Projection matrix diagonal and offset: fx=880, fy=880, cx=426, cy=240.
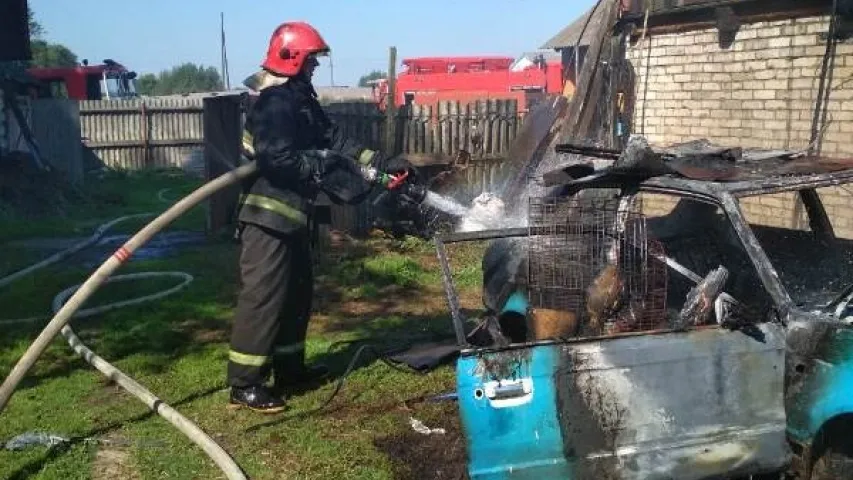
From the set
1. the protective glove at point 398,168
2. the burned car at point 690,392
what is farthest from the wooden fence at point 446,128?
the burned car at point 690,392

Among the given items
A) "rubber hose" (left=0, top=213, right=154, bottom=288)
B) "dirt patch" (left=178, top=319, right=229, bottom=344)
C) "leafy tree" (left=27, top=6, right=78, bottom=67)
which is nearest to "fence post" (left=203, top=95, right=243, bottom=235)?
"rubber hose" (left=0, top=213, right=154, bottom=288)

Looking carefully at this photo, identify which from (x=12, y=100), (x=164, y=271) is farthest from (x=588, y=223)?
(x=12, y=100)

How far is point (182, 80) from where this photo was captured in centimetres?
8875

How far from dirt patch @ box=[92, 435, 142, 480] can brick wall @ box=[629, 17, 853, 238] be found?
4.81m

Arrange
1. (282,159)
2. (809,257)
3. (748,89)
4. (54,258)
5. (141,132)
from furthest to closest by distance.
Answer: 1. (141,132)
2. (54,258)
3. (748,89)
4. (282,159)
5. (809,257)

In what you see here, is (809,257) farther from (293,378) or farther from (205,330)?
(205,330)

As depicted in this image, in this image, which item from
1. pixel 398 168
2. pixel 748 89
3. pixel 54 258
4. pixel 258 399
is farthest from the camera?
pixel 54 258

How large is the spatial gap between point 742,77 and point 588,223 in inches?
226

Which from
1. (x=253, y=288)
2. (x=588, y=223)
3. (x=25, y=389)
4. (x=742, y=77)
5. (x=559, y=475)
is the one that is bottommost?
(x=25, y=389)

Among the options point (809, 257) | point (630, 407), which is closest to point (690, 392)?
point (630, 407)

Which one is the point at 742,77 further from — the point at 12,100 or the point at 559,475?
the point at 12,100

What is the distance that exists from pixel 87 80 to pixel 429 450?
2471 cm

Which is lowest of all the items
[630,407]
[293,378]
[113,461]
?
[113,461]

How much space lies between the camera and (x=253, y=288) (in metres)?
5.26
